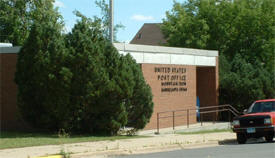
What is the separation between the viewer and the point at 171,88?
26.2 meters

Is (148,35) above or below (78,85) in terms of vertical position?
above

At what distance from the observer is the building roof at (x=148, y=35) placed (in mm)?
72438

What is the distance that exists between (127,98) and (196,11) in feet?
90.2

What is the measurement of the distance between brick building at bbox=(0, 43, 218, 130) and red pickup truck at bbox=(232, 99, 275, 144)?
7.23m

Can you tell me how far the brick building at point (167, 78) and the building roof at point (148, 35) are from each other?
41.6 metres

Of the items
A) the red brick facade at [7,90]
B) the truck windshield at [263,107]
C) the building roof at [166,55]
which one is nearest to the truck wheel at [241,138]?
the truck windshield at [263,107]

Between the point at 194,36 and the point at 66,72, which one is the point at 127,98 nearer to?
the point at 66,72

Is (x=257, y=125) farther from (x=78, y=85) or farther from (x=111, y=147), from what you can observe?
(x=78, y=85)

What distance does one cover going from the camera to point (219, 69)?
3145cm

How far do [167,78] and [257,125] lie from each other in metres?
9.05

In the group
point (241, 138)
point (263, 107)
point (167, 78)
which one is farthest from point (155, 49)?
point (241, 138)

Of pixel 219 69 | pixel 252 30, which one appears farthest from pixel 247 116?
pixel 252 30

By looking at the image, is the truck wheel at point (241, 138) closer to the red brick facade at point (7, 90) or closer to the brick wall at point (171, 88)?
the brick wall at point (171, 88)

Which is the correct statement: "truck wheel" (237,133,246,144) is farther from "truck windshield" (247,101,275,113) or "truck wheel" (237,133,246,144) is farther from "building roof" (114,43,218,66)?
"building roof" (114,43,218,66)
